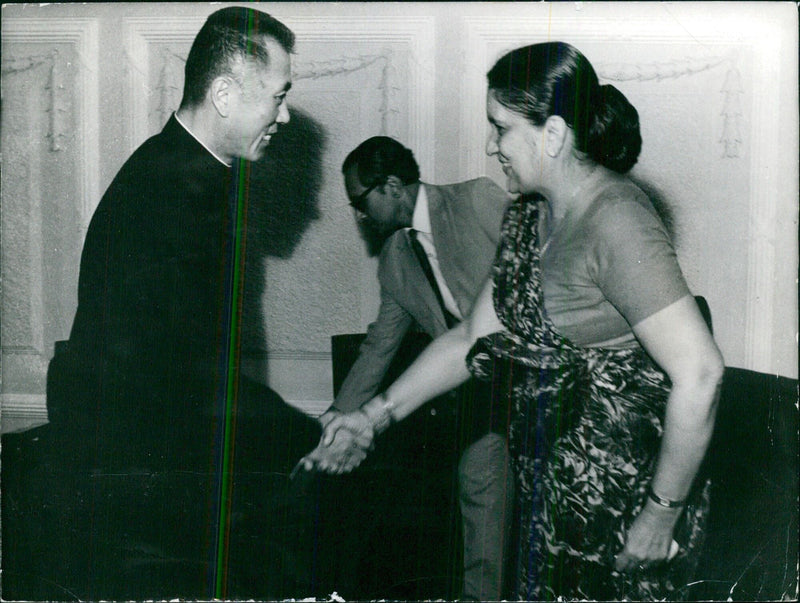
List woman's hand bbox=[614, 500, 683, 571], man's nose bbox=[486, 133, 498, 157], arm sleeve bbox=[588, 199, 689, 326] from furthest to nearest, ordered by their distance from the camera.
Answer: man's nose bbox=[486, 133, 498, 157], woman's hand bbox=[614, 500, 683, 571], arm sleeve bbox=[588, 199, 689, 326]

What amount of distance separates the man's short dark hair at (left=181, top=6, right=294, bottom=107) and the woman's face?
629mm

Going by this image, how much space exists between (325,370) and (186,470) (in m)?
0.51

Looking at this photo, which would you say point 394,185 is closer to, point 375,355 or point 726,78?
point 375,355

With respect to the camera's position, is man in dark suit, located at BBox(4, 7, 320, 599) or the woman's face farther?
man in dark suit, located at BBox(4, 7, 320, 599)

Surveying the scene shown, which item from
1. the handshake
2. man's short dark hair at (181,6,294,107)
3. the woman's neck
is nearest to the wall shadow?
man's short dark hair at (181,6,294,107)

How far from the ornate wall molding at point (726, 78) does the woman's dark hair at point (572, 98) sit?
0.06m

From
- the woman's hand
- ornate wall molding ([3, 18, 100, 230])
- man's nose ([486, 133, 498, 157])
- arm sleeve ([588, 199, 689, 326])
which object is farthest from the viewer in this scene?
ornate wall molding ([3, 18, 100, 230])

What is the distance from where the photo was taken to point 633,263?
68.4 inches

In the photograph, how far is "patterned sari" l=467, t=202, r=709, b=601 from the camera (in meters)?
1.83

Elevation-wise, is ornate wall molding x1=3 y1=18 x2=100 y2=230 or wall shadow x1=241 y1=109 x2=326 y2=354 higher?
ornate wall molding x1=3 y1=18 x2=100 y2=230

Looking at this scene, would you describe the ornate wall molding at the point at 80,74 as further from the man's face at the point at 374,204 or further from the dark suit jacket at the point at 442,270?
the dark suit jacket at the point at 442,270

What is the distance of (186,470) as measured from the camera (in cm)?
204

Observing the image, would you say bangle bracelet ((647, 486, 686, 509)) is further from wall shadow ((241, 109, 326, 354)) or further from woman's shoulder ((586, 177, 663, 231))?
wall shadow ((241, 109, 326, 354))

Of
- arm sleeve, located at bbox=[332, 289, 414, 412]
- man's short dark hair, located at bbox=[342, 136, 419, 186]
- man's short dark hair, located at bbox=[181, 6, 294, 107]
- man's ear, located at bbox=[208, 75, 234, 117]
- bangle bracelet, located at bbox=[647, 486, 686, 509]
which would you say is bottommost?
bangle bracelet, located at bbox=[647, 486, 686, 509]
